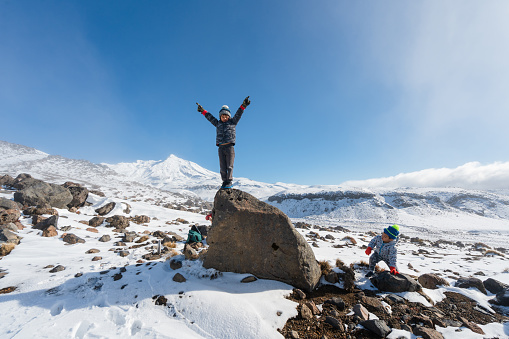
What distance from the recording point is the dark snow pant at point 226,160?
5.97m

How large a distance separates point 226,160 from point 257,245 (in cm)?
274

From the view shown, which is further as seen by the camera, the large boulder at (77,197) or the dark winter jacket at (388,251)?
the large boulder at (77,197)

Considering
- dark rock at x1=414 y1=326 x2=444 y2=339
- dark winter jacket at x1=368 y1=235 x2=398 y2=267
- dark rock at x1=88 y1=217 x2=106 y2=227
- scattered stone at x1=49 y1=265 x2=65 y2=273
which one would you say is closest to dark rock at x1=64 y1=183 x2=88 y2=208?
dark rock at x1=88 y1=217 x2=106 y2=227

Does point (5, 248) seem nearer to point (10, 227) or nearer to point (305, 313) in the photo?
point (10, 227)

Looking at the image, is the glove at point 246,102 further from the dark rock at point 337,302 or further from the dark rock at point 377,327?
the dark rock at point 377,327

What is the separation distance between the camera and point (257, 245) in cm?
509

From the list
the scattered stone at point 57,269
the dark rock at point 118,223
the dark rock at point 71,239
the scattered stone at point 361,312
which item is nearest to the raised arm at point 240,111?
the scattered stone at point 361,312

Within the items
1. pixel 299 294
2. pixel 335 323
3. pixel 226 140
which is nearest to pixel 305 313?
pixel 335 323

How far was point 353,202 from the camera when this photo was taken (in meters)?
53.6

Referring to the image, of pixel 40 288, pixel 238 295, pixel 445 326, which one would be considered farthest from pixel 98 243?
pixel 445 326

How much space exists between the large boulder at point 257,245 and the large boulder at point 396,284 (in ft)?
5.17

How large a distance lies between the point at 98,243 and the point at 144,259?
412 centimetres

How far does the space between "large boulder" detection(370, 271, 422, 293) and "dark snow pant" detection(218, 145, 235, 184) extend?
503 cm

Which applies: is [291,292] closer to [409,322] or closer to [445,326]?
[409,322]
